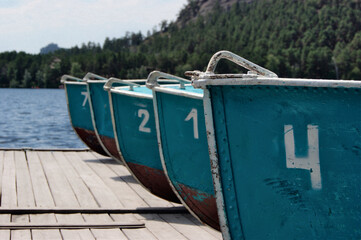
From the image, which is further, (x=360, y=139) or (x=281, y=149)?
(x=281, y=149)

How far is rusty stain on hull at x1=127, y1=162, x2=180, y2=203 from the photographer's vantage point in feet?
Result: 18.2

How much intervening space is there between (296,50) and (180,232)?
405ft

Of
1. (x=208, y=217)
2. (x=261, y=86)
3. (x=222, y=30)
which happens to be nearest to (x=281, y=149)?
(x=261, y=86)

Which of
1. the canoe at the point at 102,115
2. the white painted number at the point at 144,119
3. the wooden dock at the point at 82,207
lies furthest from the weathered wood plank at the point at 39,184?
the white painted number at the point at 144,119

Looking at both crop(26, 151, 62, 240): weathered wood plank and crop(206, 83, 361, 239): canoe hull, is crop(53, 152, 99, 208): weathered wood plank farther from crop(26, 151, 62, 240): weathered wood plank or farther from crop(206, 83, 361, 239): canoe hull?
crop(206, 83, 361, 239): canoe hull

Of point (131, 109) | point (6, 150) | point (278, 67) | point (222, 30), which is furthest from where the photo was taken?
point (222, 30)

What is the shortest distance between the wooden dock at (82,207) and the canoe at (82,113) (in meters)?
0.79

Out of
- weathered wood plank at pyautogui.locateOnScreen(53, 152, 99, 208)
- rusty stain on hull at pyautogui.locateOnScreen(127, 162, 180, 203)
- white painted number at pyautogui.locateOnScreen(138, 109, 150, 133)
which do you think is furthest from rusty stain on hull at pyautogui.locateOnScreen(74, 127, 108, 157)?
white painted number at pyautogui.locateOnScreen(138, 109, 150, 133)

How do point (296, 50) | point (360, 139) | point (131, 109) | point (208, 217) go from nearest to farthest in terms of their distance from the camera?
point (360, 139) < point (208, 217) < point (131, 109) < point (296, 50)

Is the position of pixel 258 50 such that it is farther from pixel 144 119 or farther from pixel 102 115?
pixel 144 119

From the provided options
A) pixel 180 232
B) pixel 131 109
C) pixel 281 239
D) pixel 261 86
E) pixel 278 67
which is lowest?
pixel 278 67

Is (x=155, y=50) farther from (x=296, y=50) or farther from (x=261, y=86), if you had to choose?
(x=261, y=86)

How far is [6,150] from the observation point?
9664 millimetres

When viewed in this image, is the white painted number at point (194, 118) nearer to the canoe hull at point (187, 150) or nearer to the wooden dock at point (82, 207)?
the canoe hull at point (187, 150)
